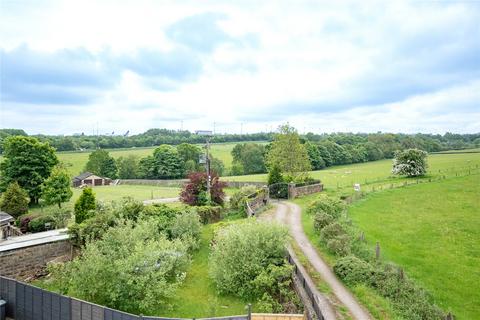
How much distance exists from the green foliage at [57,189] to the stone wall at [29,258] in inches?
714

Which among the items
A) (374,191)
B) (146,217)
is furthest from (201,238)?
(374,191)

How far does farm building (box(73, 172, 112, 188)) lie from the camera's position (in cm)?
7400

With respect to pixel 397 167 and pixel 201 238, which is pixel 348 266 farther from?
pixel 397 167

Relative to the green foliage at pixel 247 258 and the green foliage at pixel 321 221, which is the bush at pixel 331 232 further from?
the green foliage at pixel 247 258

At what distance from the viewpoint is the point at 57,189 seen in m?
40.4

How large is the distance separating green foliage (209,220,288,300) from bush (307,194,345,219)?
11.9 m

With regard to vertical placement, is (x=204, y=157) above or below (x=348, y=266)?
above

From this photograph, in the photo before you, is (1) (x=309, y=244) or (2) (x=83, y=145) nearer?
(1) (x=309, y=244)

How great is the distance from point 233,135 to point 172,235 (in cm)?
15634

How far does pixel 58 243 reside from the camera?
77.9 feet

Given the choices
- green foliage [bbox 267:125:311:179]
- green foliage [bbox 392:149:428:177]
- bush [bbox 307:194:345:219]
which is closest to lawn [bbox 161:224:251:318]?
bush [bbox 307:194:345:219]

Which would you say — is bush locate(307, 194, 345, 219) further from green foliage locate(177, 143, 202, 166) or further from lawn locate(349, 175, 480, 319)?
green foliage locate(177, 143, 202, 166)

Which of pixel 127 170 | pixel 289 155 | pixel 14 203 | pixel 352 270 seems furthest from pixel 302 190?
pixel 127 170

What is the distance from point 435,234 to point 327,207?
7973 millimetres
